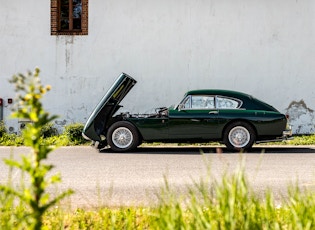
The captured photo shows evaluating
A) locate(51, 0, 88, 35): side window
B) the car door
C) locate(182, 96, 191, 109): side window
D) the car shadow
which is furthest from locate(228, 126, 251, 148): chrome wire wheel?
locate(51, 0, 88, 35): side window

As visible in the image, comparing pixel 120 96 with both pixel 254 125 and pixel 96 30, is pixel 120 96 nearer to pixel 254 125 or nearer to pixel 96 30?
pixel 254 125

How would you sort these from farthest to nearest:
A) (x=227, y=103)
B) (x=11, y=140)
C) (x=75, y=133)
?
(x=11, y=140) → (x=75, y=133) → (x=227, y=103)

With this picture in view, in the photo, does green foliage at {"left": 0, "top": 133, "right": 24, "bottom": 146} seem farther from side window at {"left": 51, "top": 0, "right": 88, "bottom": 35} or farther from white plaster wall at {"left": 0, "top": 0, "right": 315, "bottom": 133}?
side window at {"left": 51, "top": 0, "right": 88, "bottom": 35}

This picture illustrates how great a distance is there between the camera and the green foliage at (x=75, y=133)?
15312 mm

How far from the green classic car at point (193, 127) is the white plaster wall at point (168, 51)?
18.2ft

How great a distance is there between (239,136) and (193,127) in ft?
3.29

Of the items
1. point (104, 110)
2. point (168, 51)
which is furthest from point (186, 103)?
point (168, 51)

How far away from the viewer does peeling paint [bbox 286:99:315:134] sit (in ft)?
60.7

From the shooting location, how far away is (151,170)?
974cm

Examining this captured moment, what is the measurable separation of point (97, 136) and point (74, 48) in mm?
6411

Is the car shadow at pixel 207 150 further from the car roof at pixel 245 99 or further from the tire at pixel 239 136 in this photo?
the car roof at pixel 245 99

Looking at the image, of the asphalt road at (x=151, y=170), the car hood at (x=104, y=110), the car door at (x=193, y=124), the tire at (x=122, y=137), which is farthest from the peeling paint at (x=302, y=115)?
the tire at (x=122, y=137)

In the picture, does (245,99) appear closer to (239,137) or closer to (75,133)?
(239,137)

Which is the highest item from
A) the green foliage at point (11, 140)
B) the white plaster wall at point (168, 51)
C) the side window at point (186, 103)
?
the white plaster wall at point (168, 51)
